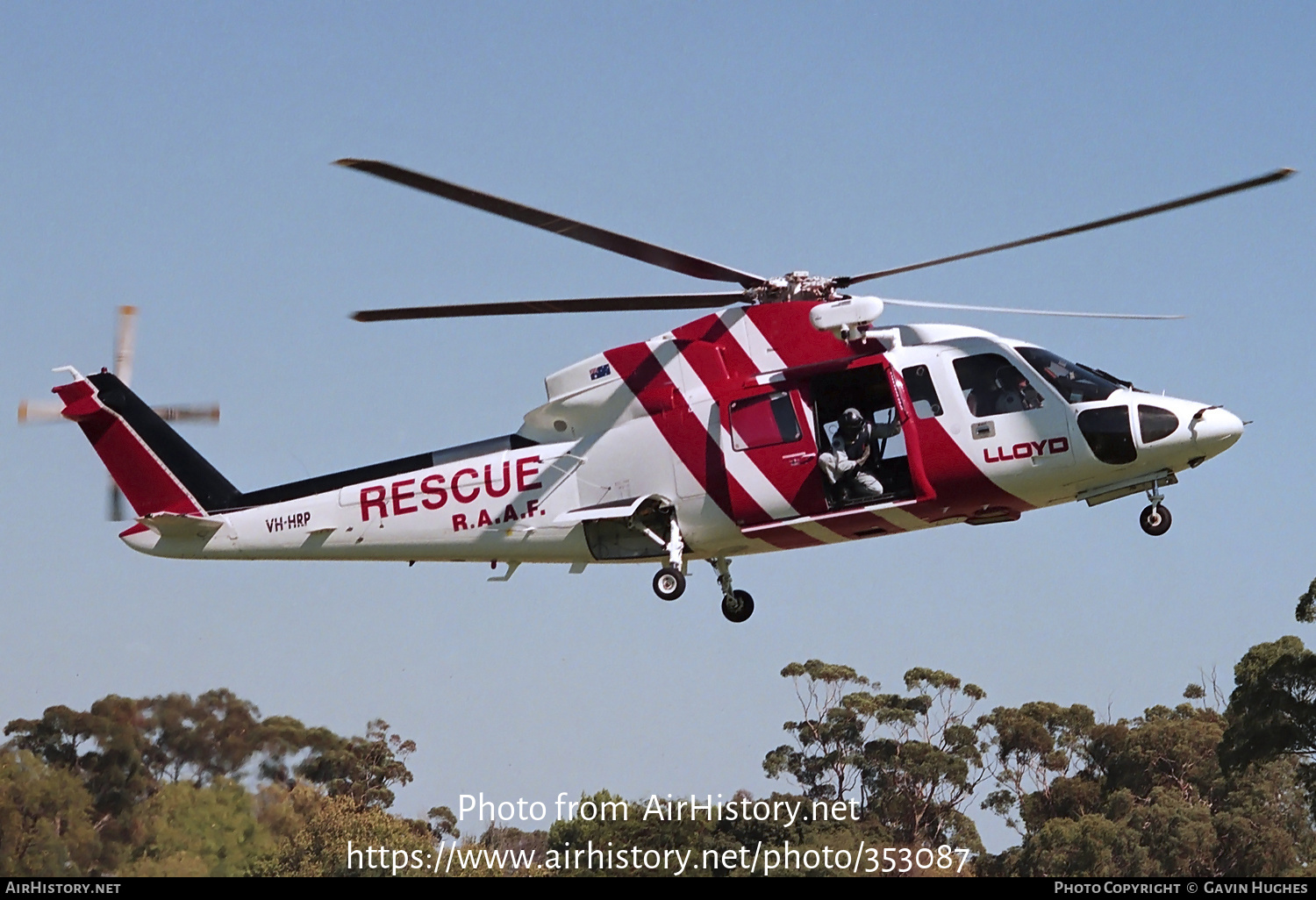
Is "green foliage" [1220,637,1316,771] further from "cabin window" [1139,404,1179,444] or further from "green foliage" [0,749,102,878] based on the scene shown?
"green foliage" [0,749,102,878]

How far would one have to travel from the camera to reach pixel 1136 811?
42.4 metres

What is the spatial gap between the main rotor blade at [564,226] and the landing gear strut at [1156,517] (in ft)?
15.2

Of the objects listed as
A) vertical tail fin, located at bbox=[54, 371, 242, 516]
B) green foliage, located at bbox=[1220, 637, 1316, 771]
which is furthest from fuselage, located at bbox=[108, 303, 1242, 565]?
green foliage, located at bbox=[1220, 637, 1316, 771]

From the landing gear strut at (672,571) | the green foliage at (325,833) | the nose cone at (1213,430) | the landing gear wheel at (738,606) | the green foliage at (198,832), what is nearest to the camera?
the nose cone at (1213,430)

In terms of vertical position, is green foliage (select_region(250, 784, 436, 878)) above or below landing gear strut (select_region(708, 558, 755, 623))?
below

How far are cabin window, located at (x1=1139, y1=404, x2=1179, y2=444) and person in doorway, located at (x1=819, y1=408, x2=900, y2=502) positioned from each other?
2381 millimetres

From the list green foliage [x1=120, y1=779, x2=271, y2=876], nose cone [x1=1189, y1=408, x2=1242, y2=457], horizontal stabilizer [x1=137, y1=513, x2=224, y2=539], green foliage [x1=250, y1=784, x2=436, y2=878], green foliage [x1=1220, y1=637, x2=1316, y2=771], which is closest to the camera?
nose cone [x1=1189, y1=408, x2=1242, y2=457]

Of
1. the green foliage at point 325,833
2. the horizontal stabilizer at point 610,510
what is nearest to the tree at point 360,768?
the green foliage at point 325,833

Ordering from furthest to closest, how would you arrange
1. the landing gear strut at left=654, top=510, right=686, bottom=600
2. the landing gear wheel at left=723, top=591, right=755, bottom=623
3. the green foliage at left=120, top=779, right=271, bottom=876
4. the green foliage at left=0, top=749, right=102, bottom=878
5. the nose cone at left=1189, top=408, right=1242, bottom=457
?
the green foliage at left=0, top=749, right=102, bottom=878, the green foliage at left=120, top=779, right=271, bottom=876, the landing gear wheel at left=723, top=591, right=755, bottom=623, the landing gear strut at left=654, top=510, right=686, bottom=600, the nose cone at left=1189, top=408, right=1242, bottom=457

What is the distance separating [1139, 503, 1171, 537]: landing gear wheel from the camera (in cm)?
1575

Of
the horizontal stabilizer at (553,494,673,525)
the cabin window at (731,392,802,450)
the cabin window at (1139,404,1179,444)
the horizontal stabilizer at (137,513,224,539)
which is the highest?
the cabin window at (731,392,802,450)

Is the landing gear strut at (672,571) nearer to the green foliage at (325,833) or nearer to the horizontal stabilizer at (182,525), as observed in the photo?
the horizontal stabilizer at (182,525)

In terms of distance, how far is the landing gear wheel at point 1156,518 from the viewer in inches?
620
